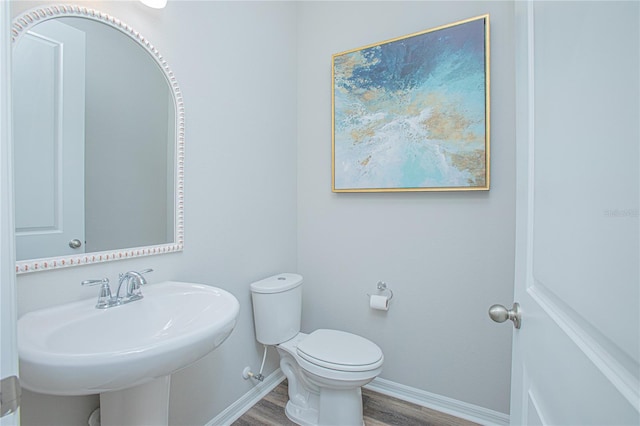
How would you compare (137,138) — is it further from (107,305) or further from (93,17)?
(107,305)

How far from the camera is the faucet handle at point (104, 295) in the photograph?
95 centimetres

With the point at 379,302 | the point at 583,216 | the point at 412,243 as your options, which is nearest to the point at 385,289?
the point at 379,302

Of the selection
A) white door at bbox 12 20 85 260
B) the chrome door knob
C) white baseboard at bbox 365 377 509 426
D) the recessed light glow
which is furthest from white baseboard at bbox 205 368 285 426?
the recessed light glow

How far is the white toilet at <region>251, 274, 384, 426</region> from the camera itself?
1379 mm

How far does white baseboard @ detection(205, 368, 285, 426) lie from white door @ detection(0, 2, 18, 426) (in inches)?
52.8

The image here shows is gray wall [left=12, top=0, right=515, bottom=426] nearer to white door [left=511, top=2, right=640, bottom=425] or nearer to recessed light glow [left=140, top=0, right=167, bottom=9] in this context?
recessed light glow [left=140, top=0, right=167, bottom=9]

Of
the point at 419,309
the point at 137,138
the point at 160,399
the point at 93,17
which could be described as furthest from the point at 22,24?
the point at 419,309

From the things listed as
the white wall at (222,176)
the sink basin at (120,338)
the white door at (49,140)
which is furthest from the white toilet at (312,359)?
the white door at (49,140)

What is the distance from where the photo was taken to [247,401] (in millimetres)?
1663

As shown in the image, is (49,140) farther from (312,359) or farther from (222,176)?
(312,359)

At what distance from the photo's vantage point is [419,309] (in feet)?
5.65

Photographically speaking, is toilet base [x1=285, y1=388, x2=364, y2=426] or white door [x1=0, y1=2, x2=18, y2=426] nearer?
white door [x1=0, y1=2, x2=18, y2=426]

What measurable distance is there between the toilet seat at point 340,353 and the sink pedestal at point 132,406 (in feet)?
2.36

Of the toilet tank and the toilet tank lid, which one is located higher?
the toilet tank lid
